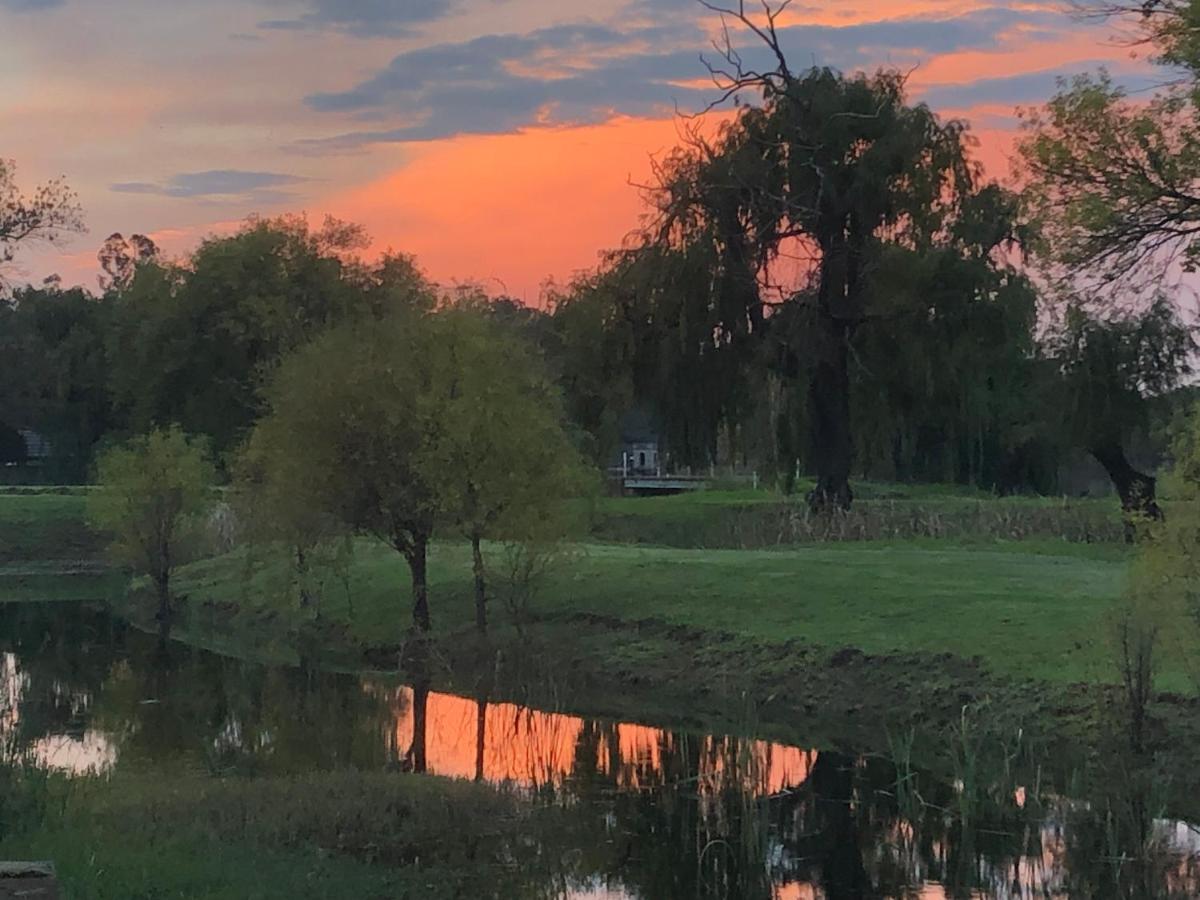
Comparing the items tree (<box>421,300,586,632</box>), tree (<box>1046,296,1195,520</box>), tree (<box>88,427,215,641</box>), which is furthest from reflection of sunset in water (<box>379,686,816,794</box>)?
tree (<box>1046,296,1195,520</box>)

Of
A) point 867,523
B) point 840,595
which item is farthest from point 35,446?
point 840,595

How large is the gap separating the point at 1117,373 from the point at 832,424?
10.6 meters

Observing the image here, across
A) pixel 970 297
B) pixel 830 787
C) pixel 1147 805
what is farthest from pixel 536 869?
pixel 970 297

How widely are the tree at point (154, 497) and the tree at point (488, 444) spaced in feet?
47.1

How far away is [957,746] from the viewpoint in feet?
60.0

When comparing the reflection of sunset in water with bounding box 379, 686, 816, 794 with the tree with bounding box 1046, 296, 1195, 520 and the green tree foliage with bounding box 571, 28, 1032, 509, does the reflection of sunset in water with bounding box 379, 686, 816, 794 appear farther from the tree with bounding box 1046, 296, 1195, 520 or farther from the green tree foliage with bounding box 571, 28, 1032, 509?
the tree with bounding box 1046, 296, 1195, 520

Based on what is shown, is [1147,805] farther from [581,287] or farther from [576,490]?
[581,287]

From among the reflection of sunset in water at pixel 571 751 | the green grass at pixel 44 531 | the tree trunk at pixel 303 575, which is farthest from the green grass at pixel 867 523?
the green grass at pixel 44 531

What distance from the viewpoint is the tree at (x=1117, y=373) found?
42.9 meters

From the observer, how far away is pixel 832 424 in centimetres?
3872

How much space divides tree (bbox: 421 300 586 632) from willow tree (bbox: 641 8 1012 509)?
11.2 meters

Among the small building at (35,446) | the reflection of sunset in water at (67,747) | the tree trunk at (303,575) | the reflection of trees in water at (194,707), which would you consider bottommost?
the reflection of trees in water at (194,707)

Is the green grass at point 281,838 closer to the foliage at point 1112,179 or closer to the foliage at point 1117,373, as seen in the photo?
the foliage at point 1112,179

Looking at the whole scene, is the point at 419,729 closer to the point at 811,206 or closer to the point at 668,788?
the point at 668,788
